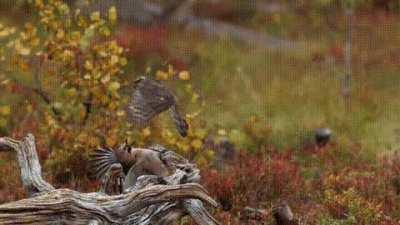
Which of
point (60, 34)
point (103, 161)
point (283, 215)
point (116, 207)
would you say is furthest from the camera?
point (60, 34)

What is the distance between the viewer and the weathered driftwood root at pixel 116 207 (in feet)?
19.9

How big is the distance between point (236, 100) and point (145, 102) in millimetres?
→ 6599

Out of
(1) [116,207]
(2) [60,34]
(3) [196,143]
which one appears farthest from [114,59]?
(1) [116,207]

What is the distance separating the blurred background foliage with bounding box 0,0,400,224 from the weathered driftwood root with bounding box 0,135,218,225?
173 cm

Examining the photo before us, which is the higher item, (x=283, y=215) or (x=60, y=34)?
(x=60, y=34)

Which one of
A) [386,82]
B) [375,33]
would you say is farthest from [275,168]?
[375,33]

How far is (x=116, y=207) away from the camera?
6.26 m

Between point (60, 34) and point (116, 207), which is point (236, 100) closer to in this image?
point (60, 34)

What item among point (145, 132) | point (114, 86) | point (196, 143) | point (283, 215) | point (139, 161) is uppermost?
point (114, 86)

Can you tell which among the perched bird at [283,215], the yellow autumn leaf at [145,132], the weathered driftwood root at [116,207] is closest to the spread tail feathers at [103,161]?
the weathered driftwood root at [116,207]

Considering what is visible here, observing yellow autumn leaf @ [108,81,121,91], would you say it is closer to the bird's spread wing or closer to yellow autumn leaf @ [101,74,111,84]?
yellow autumn leaf @ [101,74,111,84]

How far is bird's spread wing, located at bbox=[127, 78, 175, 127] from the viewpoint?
24.0 feet

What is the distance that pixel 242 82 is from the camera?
15.0 metres

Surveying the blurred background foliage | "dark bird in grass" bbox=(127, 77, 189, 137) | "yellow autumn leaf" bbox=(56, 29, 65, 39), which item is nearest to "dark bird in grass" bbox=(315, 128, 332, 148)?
the blurred background foliage
